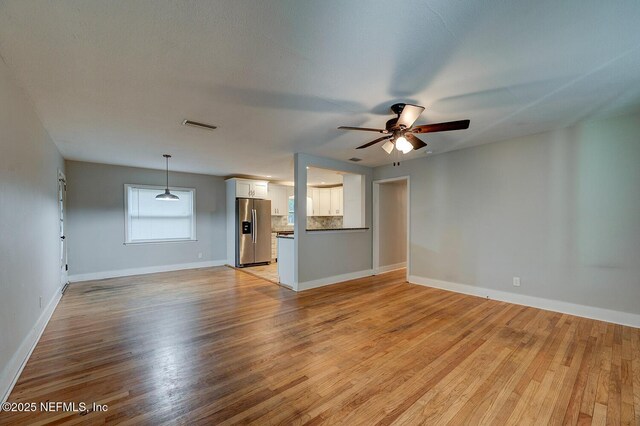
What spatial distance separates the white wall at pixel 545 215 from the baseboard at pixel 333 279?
4.21 feet

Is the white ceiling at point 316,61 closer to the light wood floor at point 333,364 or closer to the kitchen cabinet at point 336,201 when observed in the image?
the light wood floor at point 333,364

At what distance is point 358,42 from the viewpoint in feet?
5.90

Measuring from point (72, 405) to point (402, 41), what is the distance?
330cm

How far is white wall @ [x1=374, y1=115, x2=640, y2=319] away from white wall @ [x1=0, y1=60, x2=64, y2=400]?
17.3ft

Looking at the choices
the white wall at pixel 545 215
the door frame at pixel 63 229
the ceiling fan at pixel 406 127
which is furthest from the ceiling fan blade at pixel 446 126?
the door frame at pixel 63 229

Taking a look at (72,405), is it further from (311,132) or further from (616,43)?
(616,43)

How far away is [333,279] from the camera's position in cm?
520

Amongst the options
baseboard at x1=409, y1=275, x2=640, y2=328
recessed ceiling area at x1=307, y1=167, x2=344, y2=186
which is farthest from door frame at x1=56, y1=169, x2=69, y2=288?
baseboard at x1=409, y1=275, x2=640, y2=328

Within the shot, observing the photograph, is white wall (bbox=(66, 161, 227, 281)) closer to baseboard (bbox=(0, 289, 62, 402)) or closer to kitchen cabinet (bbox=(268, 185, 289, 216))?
kitchen cabinet (bbox=(268, 185, 289, 216))

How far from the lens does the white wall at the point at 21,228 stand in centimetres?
200

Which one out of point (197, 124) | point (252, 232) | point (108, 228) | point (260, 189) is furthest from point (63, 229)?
point (260, 189)

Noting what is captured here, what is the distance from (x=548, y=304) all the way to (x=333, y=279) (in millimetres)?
3232

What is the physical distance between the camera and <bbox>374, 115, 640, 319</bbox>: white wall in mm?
3156

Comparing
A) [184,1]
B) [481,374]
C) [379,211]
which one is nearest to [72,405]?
[184,1]
